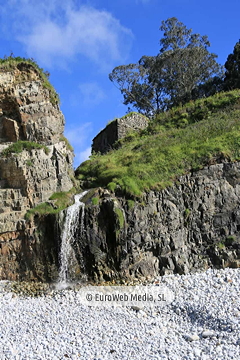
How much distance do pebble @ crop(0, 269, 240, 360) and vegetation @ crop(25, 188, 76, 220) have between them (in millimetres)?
3170

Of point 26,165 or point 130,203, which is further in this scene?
point 26,165

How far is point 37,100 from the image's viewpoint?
1494cm

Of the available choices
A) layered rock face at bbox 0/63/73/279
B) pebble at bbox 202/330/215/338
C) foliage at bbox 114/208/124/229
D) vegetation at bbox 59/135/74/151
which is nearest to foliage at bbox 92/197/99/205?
foliage at bbox 114/208/124/229

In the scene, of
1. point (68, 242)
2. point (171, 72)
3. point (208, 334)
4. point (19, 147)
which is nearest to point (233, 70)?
point (171, 72)

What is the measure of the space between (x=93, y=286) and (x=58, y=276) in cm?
146

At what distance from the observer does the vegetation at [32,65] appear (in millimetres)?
15195

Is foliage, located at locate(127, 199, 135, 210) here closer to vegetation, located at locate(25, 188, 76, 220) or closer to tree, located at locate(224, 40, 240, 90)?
vegetation, located at locate(25, 188, 76, 220)

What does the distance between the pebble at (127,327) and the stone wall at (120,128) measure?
1651cm

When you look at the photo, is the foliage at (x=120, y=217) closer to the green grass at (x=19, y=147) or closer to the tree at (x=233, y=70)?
the green grass at (x=19, y=147)

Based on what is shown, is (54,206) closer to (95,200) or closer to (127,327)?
(95,200)

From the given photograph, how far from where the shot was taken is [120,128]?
2527cm

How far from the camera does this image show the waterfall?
11.3 meters

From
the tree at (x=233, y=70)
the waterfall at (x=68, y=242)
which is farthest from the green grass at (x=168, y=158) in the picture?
the tree at (x=233, y=70)

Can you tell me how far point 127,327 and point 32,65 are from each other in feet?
42.6
